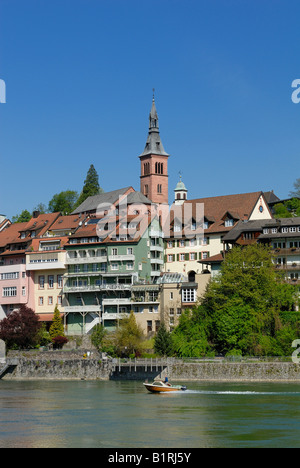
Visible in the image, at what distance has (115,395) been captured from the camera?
223 feet

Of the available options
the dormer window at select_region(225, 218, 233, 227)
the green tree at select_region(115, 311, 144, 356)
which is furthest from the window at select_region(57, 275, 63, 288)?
the dormer window at select_region(225, 218, 233, 227)

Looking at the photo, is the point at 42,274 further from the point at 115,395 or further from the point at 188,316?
the point at 115,395

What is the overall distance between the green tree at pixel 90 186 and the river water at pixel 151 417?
255ft

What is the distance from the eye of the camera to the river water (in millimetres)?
45031

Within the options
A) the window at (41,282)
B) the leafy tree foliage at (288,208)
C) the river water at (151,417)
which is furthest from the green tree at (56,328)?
the leafy tree foliage at (288,208)

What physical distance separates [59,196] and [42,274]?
1770 inches

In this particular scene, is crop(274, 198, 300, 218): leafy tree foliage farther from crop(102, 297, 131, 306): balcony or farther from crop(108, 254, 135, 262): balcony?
crop(102, 297, 131, 306): balcony

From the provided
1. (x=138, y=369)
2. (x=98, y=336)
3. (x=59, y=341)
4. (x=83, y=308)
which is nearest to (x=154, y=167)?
(x=83, y=308)

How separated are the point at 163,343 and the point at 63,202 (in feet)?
227

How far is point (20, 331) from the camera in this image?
4008 inches

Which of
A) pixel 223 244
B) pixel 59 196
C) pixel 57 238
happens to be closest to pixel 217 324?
pixel 223 244

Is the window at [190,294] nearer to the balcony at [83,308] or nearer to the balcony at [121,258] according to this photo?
the balcony at [121,258]

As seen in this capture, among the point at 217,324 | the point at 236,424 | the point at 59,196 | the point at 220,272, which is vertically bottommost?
the point at 236,424

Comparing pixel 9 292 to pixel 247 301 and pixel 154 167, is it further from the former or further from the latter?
pixel 247 301
